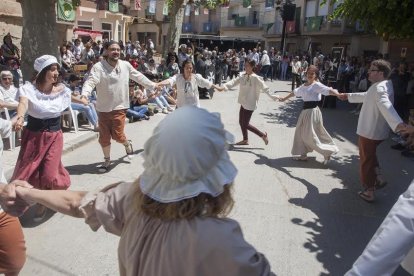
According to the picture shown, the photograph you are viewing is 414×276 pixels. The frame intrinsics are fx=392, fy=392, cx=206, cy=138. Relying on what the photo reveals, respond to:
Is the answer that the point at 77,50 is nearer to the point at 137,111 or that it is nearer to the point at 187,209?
the point at 137,111

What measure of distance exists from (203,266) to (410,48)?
24974 millimetres

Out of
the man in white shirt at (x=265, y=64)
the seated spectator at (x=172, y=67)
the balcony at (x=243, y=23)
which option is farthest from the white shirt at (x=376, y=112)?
the balcony at (x=243, y=23)

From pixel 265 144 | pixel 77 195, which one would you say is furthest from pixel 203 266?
pixel 265 144

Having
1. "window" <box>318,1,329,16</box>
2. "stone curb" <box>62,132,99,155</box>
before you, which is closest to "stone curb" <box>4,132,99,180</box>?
"stone curb" <box>62,132,99,155</box>

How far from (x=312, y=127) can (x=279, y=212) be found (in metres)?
2.39

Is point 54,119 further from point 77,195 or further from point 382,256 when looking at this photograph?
point 382,256

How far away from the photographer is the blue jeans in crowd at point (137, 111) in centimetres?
985

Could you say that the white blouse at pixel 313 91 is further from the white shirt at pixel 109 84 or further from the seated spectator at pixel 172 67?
the seated spectator at pixel 172 67

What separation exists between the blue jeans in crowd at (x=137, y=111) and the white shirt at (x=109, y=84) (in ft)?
13.0

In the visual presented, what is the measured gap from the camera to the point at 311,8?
3656 cm

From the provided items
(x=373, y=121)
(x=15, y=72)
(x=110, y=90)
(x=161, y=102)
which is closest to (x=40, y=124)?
(x=110, y=90)

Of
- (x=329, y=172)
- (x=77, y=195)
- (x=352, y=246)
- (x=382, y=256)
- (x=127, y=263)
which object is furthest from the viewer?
(x=329, y=172)

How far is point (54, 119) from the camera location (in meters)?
4.20

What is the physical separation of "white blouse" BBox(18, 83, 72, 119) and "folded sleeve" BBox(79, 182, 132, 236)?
8.89 ft
